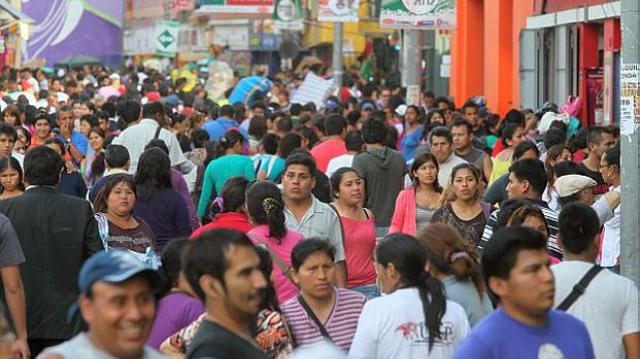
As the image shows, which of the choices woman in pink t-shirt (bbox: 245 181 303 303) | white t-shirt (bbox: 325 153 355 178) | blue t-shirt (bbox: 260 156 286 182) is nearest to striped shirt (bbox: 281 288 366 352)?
woman in pink t-shirt (bbox: 245 181 303 303)

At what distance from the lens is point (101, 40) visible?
6212 cm

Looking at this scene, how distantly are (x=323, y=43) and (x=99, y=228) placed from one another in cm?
5039

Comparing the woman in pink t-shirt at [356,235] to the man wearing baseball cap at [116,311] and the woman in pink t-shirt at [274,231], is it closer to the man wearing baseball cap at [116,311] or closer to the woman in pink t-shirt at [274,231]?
the woman in pink t-shirt at [274,231]

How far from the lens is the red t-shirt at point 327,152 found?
15.6 meters

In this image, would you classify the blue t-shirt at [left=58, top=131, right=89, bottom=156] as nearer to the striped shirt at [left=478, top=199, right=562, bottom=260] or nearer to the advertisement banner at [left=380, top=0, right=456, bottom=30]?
the advertisement banner at [left=380, top=0, right=456, bottom=30]

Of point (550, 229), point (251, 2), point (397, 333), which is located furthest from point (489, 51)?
point (397, 333)

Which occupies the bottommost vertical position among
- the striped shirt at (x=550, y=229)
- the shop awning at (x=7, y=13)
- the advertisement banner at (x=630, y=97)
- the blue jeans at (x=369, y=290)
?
the blue jeans at (x=369, y=290)

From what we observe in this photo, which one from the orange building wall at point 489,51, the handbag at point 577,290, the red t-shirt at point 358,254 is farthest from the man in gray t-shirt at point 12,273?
the orange building wall at point 489,51

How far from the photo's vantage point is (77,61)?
194 feet

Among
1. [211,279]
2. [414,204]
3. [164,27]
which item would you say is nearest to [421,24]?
[414,204]

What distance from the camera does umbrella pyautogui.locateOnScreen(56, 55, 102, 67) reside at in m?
58.7

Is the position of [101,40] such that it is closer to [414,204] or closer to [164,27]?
[164,27]

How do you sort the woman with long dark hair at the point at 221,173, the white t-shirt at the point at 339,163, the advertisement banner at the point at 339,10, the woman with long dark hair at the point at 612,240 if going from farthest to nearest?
the advertisement banner at the point at 339,10, the white t-shirt at the point at 339,163, the woman with long dark hair at the point at 221,173, the woman with long dark hair at the point at 612,240

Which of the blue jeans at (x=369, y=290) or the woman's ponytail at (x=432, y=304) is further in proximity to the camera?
the blue jeans at (x=369, y=290)
